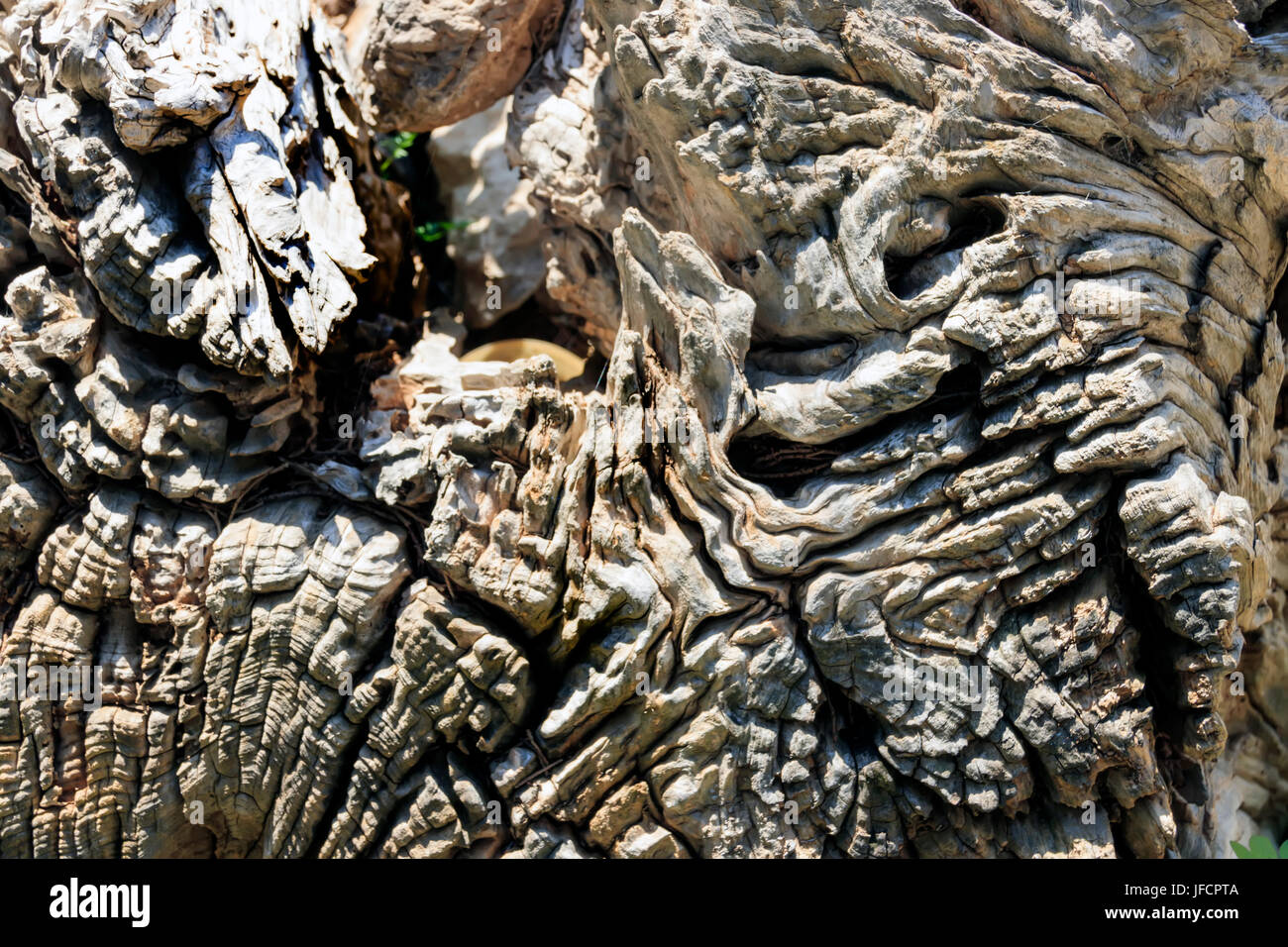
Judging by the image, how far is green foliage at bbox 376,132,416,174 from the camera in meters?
5.66

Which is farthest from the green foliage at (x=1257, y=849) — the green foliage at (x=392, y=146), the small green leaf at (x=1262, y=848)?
the green foliage at (x=392, y=146)

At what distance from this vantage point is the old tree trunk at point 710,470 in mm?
3824

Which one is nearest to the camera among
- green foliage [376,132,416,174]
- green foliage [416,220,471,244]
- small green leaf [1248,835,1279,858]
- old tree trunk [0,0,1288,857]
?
old tree trunk [0,0,1288,857]

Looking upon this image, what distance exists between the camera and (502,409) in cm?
409

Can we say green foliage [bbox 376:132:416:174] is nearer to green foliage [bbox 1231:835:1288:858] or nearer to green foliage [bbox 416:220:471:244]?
green foliage [bbox 416:220:471:244]

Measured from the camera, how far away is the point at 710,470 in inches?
155

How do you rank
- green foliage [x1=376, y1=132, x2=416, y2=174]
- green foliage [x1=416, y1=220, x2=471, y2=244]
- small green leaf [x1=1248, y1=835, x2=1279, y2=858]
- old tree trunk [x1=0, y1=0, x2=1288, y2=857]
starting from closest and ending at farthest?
1. old tree trunk [x1=0, y1=0, x2=1288, y2=857]
2. small green leaf [x1=1248, y1=835, x2=1279, y2=858]
3. green foliage [x1=376, y1=132, x2=416, y2=174]
4. green foliage [x1=416, y1=220, x2=471, y2=244]

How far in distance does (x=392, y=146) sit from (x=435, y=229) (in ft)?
1.77

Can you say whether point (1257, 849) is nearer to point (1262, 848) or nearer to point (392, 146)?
point (1262, 848)

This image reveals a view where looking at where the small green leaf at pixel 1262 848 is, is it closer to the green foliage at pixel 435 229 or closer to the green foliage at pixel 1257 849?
the green foliage at pixel 1257 849

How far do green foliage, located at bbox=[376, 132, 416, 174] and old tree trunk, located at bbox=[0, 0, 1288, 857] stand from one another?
128 centimetres

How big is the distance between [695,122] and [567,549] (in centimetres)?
187

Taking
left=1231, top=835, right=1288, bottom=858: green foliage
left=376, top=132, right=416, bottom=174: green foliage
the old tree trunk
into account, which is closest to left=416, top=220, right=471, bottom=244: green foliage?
left=376, top=132, right=416, bottom=174: green foliage
